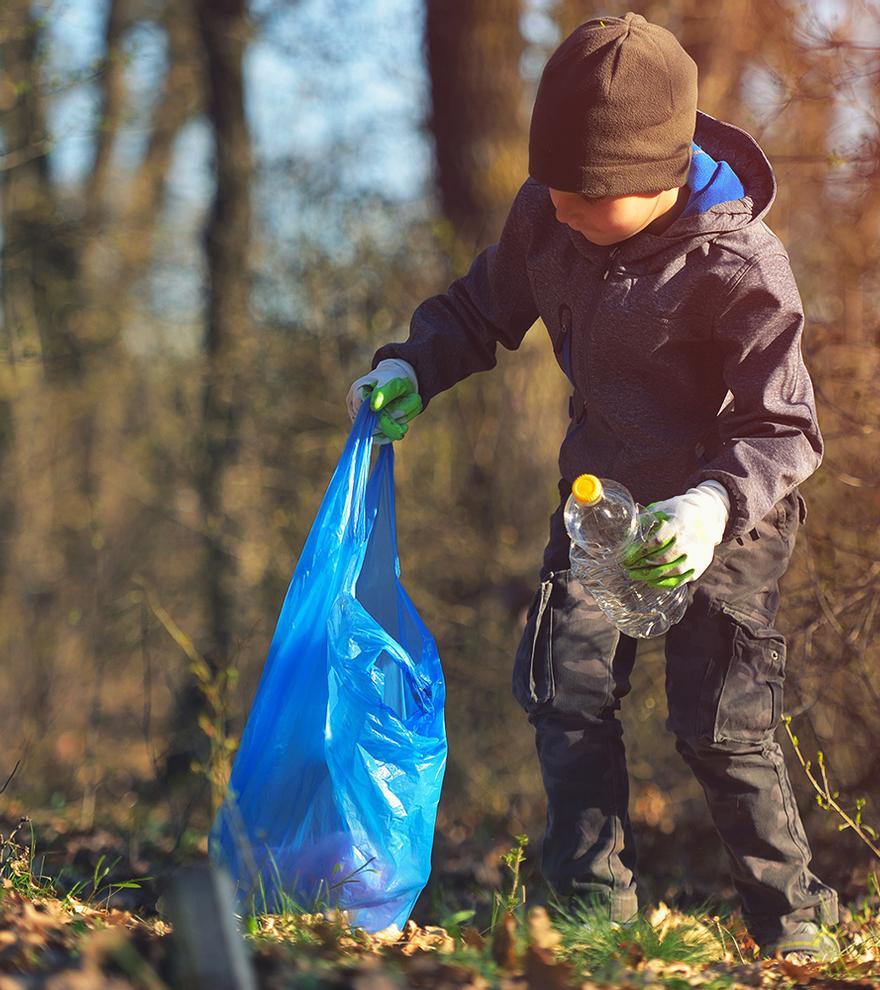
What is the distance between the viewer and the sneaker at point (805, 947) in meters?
2.99

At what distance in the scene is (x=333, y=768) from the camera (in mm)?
3031

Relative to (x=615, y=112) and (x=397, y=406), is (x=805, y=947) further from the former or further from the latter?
(x=615, y=112)

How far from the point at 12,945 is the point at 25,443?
8.48 meters

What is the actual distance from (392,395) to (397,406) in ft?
0.15

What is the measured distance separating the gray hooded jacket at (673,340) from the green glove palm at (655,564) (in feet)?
0.50

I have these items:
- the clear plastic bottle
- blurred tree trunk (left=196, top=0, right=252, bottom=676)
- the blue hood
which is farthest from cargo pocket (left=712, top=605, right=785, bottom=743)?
blurred tree trunk (left=196, top=0, right=252, bottom=676)

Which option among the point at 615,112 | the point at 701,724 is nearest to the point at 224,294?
the point at 615,112

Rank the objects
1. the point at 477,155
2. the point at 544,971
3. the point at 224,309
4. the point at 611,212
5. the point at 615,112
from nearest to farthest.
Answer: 1. the point at 544,971
2. the point at 615,112
3. the point at 611,212
4. the point at 477,155
5. the point at 224,309

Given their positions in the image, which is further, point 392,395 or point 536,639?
point 392,395

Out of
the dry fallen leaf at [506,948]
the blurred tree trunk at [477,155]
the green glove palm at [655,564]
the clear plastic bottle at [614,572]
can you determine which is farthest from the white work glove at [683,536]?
the blurred tree trunk at [477,155]

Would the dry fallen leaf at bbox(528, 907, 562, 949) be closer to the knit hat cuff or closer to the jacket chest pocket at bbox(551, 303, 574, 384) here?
the jacket chest pocket at bbox(551, 303, 574, 384)

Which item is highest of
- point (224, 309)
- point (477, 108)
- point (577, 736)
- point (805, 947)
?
point (477, 108)

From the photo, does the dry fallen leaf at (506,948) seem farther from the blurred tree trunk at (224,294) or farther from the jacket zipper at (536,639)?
the blurred tree trunk at (224,294)

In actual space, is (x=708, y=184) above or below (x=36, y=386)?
above
